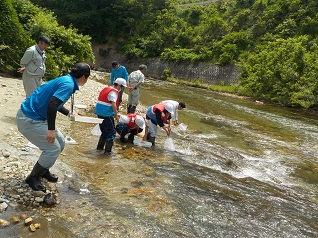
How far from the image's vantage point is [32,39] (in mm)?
14750

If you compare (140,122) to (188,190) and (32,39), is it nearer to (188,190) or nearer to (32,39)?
(188,190)

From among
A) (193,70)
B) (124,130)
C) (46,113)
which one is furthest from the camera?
(193,70)

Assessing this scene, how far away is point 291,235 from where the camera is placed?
4.84 meters

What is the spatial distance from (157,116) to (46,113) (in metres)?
4.21

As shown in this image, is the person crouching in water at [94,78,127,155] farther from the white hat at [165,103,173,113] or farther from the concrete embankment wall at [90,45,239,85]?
the concrete embankment wall at [90,45,239,85]

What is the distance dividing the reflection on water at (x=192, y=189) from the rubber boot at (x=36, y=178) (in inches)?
16.5

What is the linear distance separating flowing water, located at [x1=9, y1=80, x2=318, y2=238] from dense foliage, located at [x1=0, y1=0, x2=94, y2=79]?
22.6 ft

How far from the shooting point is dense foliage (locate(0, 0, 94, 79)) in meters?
13.7

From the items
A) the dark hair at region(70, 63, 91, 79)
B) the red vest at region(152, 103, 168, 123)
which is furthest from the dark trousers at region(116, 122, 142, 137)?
the dark hair at region(70, 63, 91, 79)

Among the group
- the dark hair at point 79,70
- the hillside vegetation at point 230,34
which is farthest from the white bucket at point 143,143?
the hillside vegetation at point 230,34

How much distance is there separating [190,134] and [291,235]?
693 centimetres

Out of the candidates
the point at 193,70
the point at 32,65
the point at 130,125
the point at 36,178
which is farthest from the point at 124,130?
the point at 193,70

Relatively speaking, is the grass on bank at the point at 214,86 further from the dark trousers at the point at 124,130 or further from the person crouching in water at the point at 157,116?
the dark trousers at the point at 124,130

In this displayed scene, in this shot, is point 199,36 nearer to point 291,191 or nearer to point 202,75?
point 202,75
